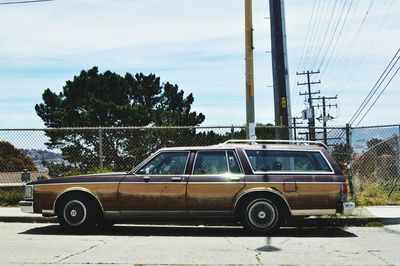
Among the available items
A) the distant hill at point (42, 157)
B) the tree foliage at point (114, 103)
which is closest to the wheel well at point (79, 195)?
the distant hill at point (42, 157)

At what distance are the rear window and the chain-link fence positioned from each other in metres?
4.42

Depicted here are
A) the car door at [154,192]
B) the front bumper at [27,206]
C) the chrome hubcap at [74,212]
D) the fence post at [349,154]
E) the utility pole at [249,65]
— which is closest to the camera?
the car door at [154,192]

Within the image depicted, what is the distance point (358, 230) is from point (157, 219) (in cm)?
379

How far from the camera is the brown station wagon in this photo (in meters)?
9.87

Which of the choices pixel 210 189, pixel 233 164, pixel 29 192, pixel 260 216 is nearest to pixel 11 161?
pixel 29 192

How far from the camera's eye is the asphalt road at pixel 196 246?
7.52 metres

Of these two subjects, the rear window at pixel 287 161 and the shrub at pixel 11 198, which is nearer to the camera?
the rear window at pixel 287 161

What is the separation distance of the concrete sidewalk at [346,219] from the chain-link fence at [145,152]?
7.14ft

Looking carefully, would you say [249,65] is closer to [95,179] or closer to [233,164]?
[233,164]

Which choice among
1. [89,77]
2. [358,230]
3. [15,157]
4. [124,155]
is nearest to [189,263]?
[358,230]

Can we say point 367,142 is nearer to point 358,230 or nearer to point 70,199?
point 358,230

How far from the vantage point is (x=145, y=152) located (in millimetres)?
15539

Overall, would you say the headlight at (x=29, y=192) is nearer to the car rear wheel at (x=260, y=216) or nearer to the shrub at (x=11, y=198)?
the car rear wheel at (x=260, y=216)

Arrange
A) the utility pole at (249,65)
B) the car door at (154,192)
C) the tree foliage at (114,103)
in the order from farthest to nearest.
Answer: the tree foliage at (114,103)
the utility pole at (249,65)
the car door at (154,192)
